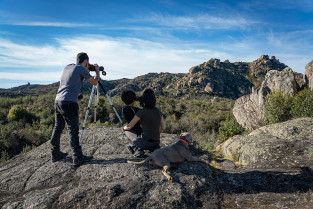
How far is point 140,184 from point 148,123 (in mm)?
1552

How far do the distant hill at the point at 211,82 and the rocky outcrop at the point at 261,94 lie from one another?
53.9 metres

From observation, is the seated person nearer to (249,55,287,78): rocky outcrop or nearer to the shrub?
the shrub

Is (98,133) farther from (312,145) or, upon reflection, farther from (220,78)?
(220,78)

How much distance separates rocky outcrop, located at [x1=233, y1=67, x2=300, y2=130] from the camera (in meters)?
14.8

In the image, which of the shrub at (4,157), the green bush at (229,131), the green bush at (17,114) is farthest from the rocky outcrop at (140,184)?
the green bush at (17,114)

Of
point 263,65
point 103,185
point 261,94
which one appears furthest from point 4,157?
point 263,65

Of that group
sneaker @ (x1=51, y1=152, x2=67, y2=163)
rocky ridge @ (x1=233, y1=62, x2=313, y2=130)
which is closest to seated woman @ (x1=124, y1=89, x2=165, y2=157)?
sneaker @ (x1=51, y1=152, x2=67, y2=163)

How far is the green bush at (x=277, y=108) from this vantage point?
13.3 meters

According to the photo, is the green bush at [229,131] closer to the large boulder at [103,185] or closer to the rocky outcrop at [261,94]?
the rocky outcrop at [261,94]

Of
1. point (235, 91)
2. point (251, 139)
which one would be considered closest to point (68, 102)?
point (251, 139)

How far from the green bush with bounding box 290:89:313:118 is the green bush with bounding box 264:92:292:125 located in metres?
0.39

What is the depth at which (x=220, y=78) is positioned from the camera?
299 ft

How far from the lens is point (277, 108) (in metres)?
13.5

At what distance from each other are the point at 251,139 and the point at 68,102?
302 inches
